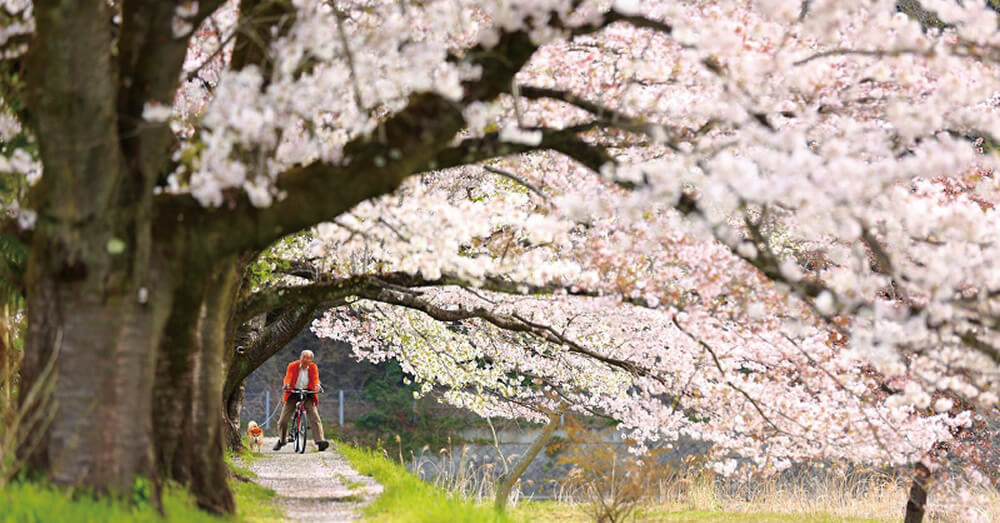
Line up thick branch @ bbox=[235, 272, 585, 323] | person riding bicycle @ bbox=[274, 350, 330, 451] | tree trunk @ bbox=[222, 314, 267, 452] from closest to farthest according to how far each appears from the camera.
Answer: thick branch @ bbox=[235, 272, 585, 323] < tree trunk @ bbox=[222, 314, 267, 452] < person riding bicycle @ bbox=[274, 350, 330, 451]

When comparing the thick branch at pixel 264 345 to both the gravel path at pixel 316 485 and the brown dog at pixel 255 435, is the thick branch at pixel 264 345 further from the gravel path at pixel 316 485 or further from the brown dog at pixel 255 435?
the brown dog at pixel 255 435

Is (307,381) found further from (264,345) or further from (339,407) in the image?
(339,407)

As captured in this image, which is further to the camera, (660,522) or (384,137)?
(660,522)

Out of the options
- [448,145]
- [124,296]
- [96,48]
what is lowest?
[124,296]

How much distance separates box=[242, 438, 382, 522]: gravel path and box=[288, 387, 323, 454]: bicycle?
70 centimetres

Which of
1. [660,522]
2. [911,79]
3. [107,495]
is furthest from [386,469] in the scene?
[911,79]

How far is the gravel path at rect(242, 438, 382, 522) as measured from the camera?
8680mm

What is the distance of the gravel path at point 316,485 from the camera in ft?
28.5

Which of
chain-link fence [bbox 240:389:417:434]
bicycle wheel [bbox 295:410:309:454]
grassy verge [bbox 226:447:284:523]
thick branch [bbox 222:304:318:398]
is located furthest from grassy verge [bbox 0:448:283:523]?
chain-link fence [bbox 240:389:417:434]

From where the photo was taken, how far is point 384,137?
5309 millimetres

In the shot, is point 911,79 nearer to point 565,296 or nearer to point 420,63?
point 420,63

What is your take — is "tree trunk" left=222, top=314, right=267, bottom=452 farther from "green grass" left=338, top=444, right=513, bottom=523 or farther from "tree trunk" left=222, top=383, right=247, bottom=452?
A: "green grass" left=338, top=444, right=513, bottom=523

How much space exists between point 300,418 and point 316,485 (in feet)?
19.4

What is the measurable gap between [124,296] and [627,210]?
301 cm
